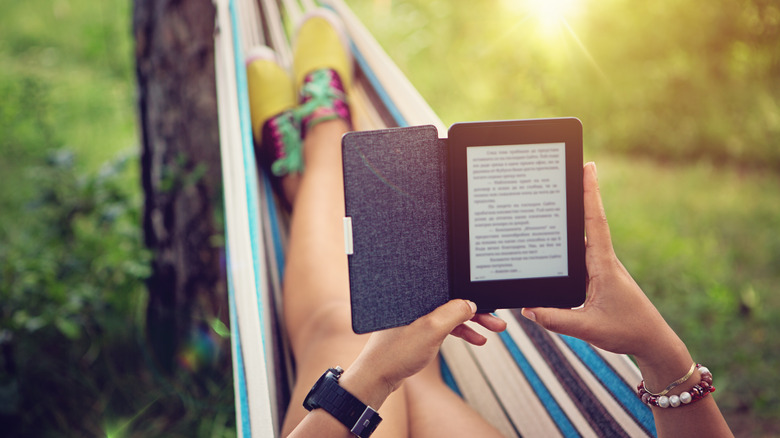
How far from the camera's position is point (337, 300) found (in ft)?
3.75

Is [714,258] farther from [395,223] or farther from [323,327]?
[395,223]

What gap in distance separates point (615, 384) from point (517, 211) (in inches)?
13.0

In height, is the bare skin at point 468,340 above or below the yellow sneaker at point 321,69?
below

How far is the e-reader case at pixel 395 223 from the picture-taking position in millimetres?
779

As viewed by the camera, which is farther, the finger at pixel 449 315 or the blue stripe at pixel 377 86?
the blue stripe at pixel 377 86

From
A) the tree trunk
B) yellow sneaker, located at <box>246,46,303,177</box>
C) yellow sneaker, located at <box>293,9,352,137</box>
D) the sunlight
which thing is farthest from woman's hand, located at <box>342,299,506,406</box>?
the sunlight

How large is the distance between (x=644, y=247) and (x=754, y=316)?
592mm

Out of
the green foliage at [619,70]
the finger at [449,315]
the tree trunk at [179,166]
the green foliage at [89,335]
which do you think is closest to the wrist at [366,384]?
the finger at [449,315]

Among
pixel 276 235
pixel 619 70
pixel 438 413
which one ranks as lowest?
pixel 438 413

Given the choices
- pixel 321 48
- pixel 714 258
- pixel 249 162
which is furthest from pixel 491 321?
pixel 714 258

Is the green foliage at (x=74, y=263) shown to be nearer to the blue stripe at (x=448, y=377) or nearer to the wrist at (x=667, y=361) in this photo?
the blue stripe at (x=448, y=377)

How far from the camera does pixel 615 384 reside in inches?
34.4

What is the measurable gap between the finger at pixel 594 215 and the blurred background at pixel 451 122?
1184 millimetres

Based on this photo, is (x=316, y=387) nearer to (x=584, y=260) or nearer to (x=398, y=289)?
(x=398, y=289)
